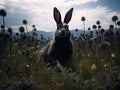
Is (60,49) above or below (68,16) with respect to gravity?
below

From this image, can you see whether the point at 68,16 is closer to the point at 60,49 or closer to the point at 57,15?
the point at 57,15

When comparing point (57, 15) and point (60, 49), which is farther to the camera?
point (57, 15)

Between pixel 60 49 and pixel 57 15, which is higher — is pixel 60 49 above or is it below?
below

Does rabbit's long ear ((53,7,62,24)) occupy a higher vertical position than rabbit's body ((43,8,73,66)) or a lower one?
higher

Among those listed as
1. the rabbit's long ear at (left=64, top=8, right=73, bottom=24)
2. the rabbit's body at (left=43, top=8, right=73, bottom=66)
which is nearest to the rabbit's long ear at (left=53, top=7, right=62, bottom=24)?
the rabbit's long ear at (left=64, top=8, right=73, bottom=24)

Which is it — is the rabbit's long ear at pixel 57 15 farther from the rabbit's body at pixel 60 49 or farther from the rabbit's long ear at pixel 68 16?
the rabbit's body at pixel 60 49

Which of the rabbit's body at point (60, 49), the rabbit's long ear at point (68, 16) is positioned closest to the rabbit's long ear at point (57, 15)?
the rabbit's long ear at point (68, 16)

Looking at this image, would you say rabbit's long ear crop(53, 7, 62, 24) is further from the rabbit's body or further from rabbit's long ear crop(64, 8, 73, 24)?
the rabbit's body

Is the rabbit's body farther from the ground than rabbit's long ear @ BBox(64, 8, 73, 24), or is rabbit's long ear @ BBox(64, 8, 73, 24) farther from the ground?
rabbit's long ear @ BBox(64, 8, 73, 24)

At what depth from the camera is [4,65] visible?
262 inches

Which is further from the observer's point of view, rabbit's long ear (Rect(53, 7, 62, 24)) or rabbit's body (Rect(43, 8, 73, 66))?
rabbit's long ear (Rect(53, 7, 62, 24))

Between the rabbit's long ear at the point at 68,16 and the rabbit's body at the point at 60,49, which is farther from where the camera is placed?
the rabbit's long ear at the point at 68,16

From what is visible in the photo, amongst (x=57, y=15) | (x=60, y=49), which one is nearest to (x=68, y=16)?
(x=57, y=15)

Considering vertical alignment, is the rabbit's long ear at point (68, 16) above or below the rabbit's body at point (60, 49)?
above
